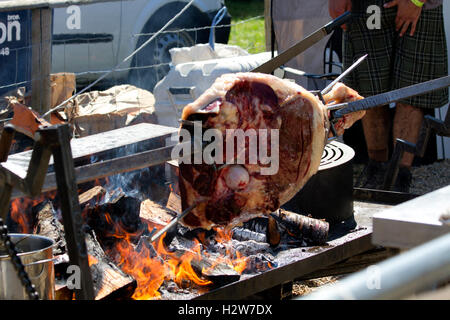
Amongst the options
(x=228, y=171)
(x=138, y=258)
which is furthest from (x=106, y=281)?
(x=228, y=171)

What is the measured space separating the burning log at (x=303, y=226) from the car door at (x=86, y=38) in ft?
16.7

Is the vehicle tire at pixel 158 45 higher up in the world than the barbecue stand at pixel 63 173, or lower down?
higher up

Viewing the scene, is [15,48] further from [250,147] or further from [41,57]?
[250,147]

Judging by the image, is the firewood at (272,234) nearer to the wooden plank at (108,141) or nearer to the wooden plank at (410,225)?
the wooden plank at (108,141)

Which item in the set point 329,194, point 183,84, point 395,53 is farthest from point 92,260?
point 395,53

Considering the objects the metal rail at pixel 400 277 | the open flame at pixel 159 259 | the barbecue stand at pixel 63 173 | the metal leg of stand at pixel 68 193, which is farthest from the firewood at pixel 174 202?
the metal rail at pixel 400 277

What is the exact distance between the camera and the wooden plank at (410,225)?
2.00 m

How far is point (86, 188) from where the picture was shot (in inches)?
169

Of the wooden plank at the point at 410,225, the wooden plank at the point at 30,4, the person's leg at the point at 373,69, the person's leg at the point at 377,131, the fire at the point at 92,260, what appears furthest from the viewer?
the person's leg at the point at 377,131

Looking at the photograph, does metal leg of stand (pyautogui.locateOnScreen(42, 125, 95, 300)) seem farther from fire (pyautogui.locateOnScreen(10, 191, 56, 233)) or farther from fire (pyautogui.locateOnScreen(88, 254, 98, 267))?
fire (pyautogui.locateOnScreen(10, 191, 56, 233))

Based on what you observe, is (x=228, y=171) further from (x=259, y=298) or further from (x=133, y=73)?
(x=133, y=73)

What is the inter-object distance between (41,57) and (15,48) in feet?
0.91

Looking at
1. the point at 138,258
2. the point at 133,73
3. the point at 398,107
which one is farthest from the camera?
the point at 133,73
